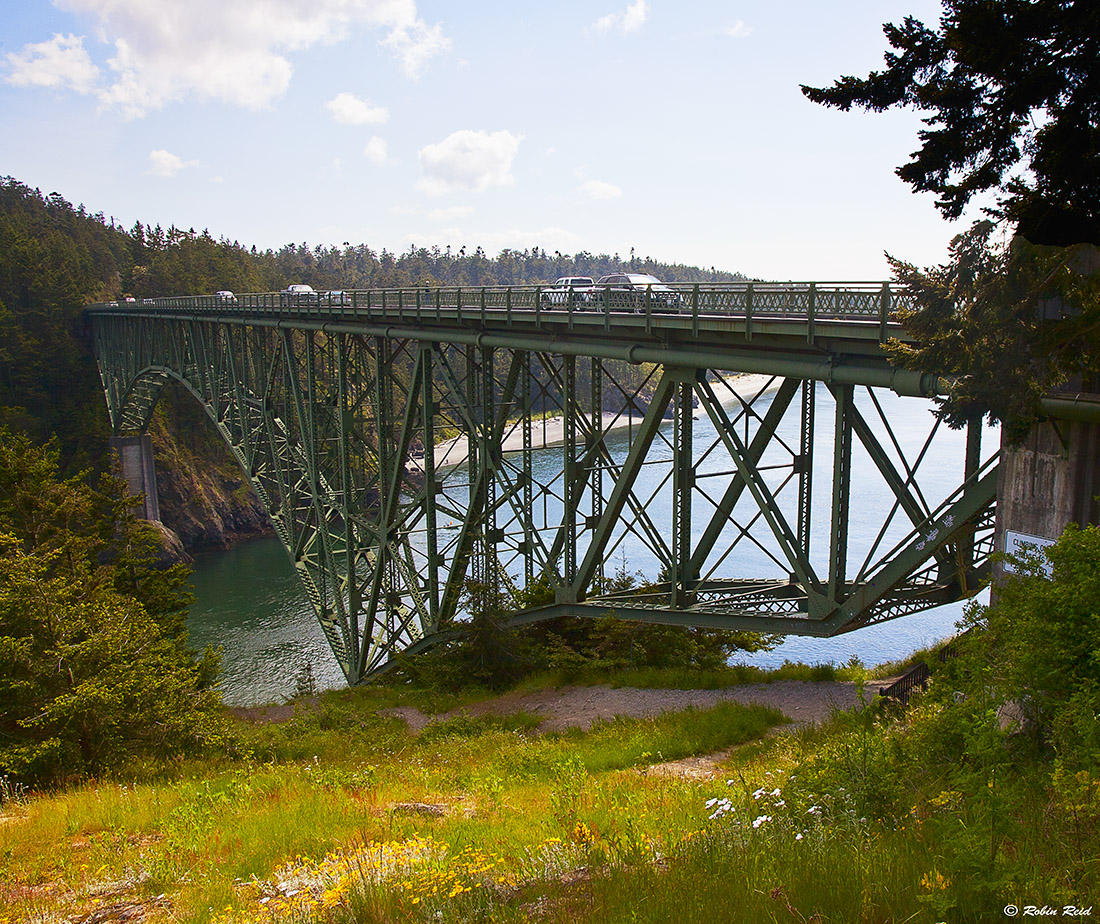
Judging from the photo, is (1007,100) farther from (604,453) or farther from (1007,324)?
(604,453)

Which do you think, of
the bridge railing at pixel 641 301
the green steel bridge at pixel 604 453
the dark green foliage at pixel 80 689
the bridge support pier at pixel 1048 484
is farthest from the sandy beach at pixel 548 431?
the bridge support pier at pixel 1048 484

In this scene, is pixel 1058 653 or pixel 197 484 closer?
pixel 1058 653

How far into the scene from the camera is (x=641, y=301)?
48.5 feet

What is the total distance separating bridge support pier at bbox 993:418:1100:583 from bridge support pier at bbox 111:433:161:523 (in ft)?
196

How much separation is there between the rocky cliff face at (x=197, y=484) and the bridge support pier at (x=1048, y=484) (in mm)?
60421

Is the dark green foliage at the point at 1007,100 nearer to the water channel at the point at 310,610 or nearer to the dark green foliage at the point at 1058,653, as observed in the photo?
the dark green foliage at the point at 1058,653

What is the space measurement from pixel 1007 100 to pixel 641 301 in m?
7.42

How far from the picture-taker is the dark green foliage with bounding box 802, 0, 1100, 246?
291 inches

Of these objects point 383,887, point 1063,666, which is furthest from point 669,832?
point 1063,666

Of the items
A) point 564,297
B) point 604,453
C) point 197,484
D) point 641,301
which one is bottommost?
point 197,484

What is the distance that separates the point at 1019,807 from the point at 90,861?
7.77 metres

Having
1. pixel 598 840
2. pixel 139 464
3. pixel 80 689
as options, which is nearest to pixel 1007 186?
pixel 598 840

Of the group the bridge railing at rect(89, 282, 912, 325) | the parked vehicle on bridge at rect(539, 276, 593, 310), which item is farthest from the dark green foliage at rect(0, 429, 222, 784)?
the parked vehicle on bridge at rect(539, 276, 593, 310)

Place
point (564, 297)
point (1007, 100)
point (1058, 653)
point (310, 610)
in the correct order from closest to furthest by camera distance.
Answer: point (1058, 653)
point (1007, 100)
point (564, 297)
point (310, 610)
